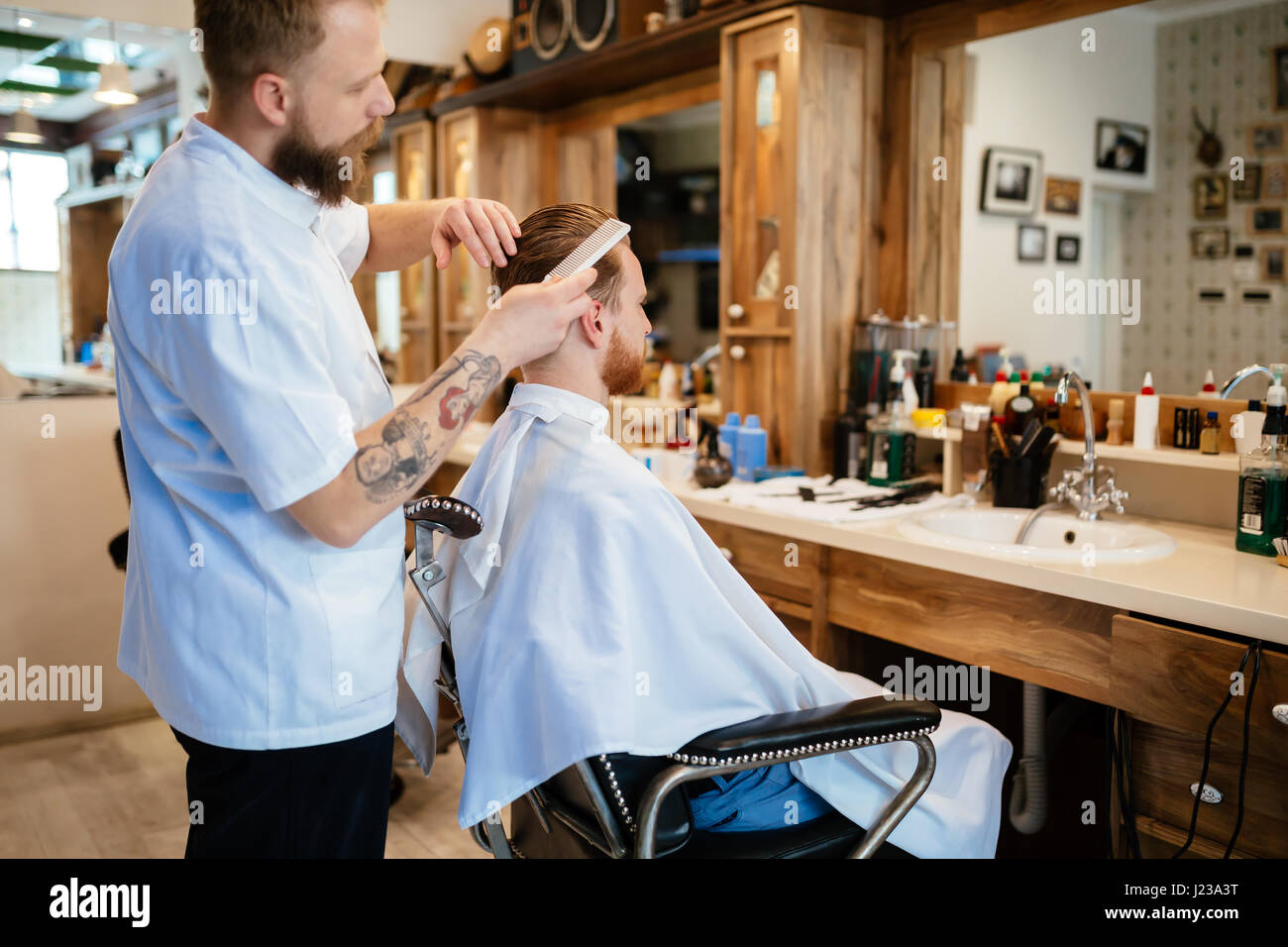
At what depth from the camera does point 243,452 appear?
1.05 meters

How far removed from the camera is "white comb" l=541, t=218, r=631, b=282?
141cm

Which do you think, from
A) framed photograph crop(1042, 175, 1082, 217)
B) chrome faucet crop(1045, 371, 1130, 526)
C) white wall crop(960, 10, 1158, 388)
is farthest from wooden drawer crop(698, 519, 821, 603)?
framed photograph crop(1042, 175, 1082, 217)

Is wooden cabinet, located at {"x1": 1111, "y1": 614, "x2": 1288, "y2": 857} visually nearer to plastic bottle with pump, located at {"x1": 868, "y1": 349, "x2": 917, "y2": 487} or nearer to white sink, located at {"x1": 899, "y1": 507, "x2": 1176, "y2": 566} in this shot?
white sink, located at {"x1": 899, "y1": 507, "x2": 1176, "y2": 566}

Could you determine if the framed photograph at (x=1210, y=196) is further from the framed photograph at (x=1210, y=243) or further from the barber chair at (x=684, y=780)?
the barber chair at (x=684, y=780)

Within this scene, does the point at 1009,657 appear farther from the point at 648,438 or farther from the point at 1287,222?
the point at 648,438

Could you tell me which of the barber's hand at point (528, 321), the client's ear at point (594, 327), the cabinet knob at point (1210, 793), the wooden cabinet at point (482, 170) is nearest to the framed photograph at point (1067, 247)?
the cabinet knob at point (1210, 793)

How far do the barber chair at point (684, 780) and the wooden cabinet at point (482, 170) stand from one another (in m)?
2.76

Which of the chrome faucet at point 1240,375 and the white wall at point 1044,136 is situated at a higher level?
the white wall at point 1044,136

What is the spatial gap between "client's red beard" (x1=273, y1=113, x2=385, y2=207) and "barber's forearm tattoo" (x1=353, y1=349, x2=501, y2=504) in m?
0.25

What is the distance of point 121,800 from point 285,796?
2.20 metres

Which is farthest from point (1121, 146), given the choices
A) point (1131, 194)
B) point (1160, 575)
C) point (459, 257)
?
point (459, 257)

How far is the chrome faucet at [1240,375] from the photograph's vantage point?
7.00 feet
